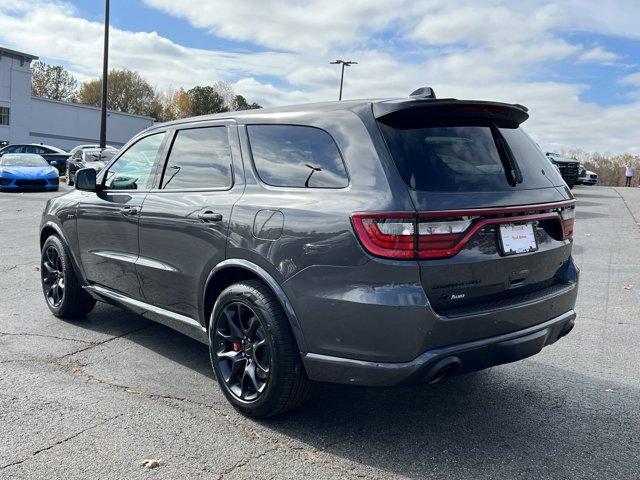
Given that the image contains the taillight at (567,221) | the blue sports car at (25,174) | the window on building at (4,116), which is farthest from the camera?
the window on building at (4,116)

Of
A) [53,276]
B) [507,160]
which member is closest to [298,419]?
[507,160]

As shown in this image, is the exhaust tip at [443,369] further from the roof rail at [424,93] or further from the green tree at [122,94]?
the green tree at [122,94]

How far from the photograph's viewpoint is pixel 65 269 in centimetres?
545

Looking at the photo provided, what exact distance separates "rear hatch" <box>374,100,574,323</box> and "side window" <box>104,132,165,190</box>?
6.78 ft

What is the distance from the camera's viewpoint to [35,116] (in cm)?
5356

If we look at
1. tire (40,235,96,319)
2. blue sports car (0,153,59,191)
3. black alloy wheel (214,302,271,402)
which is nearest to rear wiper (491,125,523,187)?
black alloy wheel (214,302,271,402)

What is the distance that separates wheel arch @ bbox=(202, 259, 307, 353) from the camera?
3273 millimetres

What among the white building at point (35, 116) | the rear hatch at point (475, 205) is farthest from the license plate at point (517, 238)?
the white building at point (35, 116)

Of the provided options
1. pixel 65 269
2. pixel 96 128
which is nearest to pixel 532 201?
pixel 65 269

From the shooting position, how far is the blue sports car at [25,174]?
733 inches

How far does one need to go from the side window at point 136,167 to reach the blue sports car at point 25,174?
1542 cm

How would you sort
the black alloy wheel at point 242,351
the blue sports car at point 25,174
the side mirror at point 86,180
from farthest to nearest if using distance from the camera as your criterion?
the blue sports car at point 25,174
the side mirror at point 86,180
the black alloy wheel at point 242,351

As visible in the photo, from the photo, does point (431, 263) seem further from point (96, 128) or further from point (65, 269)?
point (96, 128)

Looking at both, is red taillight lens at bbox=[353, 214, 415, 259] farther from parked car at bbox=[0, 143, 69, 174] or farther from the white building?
the white building
